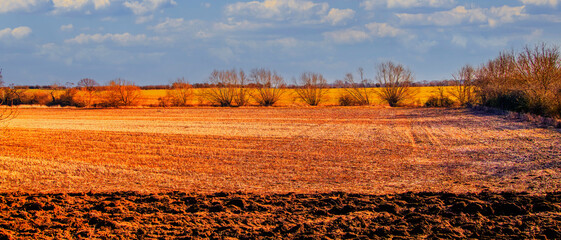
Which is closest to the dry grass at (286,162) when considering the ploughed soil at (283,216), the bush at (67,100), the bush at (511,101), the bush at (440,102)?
the ploughed soil at (283,216)

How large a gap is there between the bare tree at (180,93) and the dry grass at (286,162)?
35143 millimetres

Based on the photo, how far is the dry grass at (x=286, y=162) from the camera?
10984 millimetres

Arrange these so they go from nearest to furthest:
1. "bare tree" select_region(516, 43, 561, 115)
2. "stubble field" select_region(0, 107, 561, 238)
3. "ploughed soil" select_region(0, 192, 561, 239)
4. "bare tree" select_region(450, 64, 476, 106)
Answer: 1. "ploughed soil" select_region(0, 192, 561, 239)
2. "stubble field" select_region(0, 107, 561, 238)
3. "bare tree" select_region(516, 43, 561, 115)
4. "bare tree" select_region(450, 64, 476, 106)

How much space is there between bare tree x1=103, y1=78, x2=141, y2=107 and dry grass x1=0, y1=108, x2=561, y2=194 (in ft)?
104

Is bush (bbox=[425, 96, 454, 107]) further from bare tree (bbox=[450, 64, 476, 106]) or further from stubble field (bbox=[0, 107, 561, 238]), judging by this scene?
stubble field (bbox=[0, 107, 561, 238])

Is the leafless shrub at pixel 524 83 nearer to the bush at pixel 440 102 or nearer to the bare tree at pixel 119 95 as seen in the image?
the bush at pixel 440 102

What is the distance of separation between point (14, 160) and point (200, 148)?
249 inches

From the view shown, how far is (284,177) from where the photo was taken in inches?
473

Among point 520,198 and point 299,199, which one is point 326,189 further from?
point 520,198

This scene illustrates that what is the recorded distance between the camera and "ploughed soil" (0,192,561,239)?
7074 mm

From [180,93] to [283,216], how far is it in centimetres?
5282

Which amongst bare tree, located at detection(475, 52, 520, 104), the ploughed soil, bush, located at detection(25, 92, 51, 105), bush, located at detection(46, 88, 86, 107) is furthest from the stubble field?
bush, located at detection(25, 92, 51, 105)

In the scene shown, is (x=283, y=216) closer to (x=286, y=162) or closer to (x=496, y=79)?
(x=286, y=162)

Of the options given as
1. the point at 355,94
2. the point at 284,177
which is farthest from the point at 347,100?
the point at 284,177
